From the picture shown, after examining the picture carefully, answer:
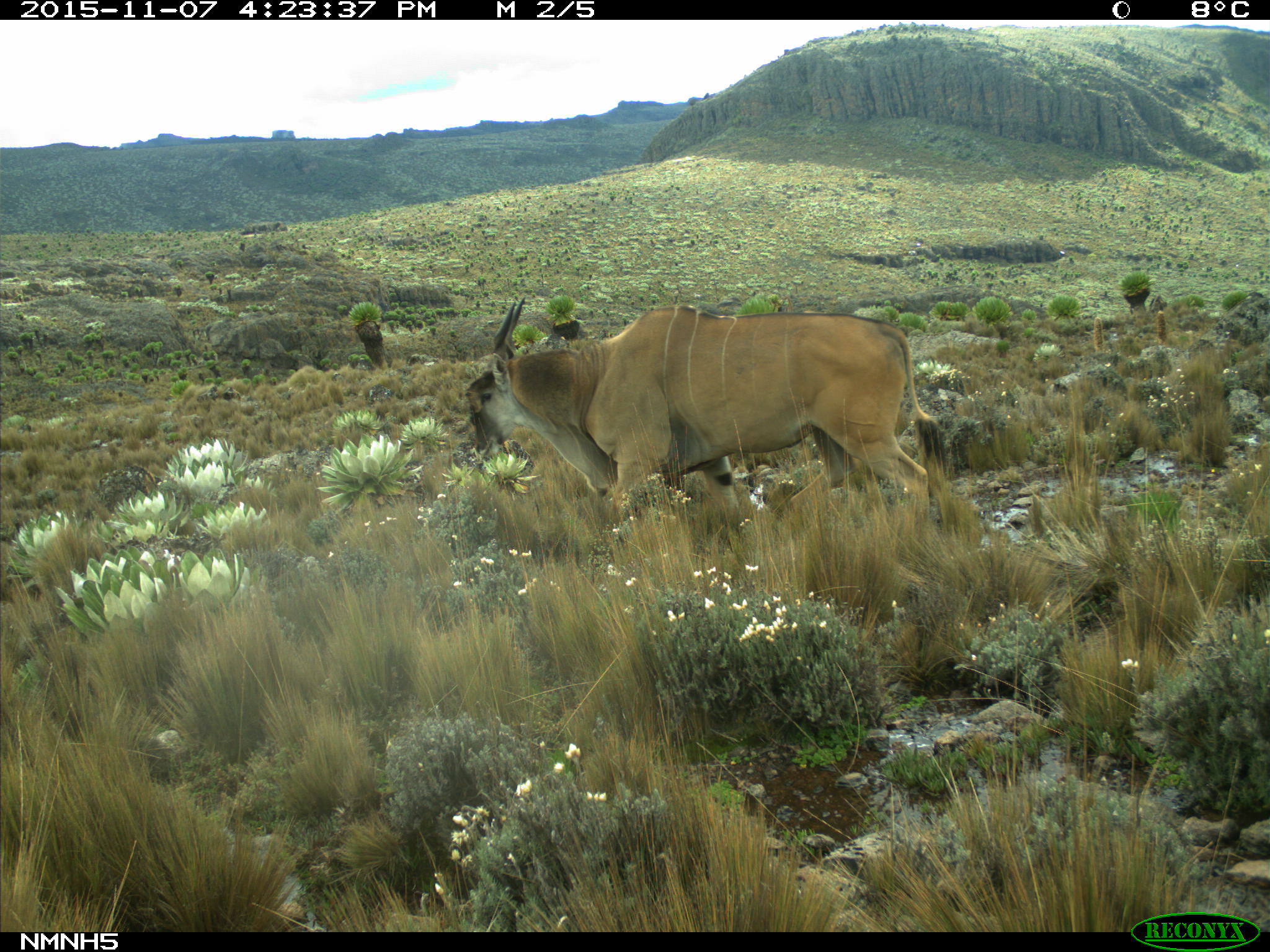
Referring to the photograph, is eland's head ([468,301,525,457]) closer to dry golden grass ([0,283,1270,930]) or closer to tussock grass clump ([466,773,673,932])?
dry golden grass ([0,283,1270,930])

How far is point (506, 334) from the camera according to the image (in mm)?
7223

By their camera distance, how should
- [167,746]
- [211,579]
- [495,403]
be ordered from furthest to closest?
[495,403], [211,579], [167,746]

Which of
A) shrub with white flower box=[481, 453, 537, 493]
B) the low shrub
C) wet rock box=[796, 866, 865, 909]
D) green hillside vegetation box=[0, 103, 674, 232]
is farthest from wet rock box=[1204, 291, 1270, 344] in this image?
green hillside vegetation box=[0, 103, 674, 232]

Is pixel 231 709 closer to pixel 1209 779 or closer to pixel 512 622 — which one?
pixel 512 622

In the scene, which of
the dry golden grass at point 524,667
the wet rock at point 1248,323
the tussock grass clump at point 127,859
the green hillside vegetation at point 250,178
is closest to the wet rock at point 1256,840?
the dry golden grass at point 524,667

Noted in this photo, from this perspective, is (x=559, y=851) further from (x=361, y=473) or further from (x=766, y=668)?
(x=361, y=473)

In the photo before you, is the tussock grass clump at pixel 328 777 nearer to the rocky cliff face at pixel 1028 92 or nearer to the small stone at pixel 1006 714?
the small stone at pixel 1006 714

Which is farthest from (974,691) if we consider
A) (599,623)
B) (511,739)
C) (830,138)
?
(830,138)

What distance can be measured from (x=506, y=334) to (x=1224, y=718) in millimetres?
6122

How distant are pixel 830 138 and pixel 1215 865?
113 meters

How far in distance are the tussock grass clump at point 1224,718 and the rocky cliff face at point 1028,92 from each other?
119994 millimetres

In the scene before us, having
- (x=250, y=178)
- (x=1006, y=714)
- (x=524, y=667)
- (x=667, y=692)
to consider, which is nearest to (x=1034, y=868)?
(x=1006, y=714)

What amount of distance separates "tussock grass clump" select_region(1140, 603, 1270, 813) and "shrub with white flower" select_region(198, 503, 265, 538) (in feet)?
22.0

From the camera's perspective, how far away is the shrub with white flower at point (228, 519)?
6.78 meters
